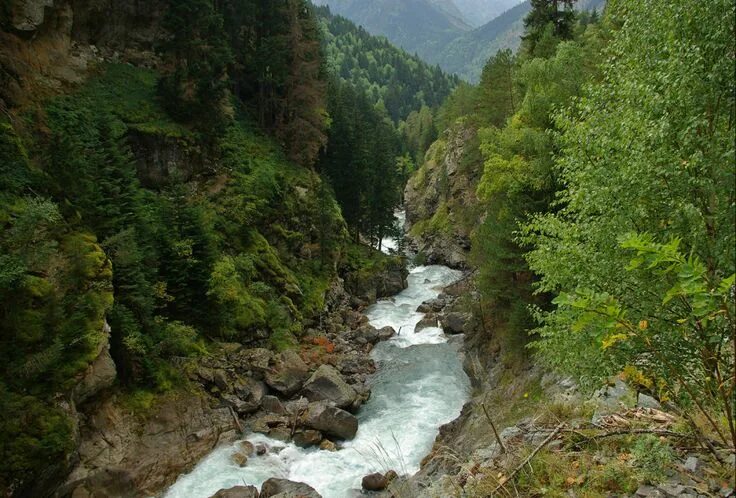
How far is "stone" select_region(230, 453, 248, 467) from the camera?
57.1 ft

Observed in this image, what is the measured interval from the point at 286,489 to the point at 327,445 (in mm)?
3720

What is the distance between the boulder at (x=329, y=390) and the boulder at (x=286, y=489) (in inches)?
237

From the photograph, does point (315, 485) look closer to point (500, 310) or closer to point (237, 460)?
point (237, 460)

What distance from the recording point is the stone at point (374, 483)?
15.9 meters

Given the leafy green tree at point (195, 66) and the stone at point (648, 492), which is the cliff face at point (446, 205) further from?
the stone at point (648, 492)

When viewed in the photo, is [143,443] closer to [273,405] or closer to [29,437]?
[29,437]

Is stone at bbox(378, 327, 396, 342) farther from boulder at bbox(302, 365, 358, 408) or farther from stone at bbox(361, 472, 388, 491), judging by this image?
stone at bbox(361, 472, 388, 491)

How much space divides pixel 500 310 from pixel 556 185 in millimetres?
7386

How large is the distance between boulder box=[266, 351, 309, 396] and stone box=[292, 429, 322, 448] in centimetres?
354

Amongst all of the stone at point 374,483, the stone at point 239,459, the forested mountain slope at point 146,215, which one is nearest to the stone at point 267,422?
the forested mountain slope at point 146,215

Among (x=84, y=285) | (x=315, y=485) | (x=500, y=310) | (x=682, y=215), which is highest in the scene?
(x=682, y=215)

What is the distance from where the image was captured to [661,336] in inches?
235

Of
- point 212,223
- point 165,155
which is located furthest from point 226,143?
point 212,223

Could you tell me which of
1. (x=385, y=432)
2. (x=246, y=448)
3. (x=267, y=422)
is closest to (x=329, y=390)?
(x=267, y=422)
